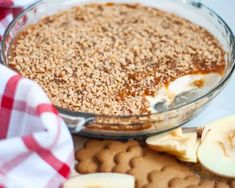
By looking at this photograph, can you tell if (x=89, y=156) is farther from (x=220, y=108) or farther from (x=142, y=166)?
(x=220, y=108)

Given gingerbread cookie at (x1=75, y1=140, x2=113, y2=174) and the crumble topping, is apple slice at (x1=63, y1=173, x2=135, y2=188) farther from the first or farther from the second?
the crumble topping

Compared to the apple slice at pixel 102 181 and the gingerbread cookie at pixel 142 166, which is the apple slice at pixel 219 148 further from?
the apple slice at pixel 102 181

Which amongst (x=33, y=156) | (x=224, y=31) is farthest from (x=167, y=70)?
(x=33, y=156)

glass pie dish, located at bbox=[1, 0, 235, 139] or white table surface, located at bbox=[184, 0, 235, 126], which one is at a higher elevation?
glass pie dish, located at bbox=[1, 0, 235, 139]

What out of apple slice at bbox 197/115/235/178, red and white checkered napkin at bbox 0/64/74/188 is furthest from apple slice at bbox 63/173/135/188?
apple slice at bbox 197/115/235/178

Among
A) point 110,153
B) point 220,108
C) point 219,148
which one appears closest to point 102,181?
point 110,153

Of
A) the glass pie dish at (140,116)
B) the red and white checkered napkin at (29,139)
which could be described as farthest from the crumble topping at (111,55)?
the red and white checkered napkin at (29,139)

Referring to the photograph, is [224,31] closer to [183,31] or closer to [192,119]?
[183,31]
